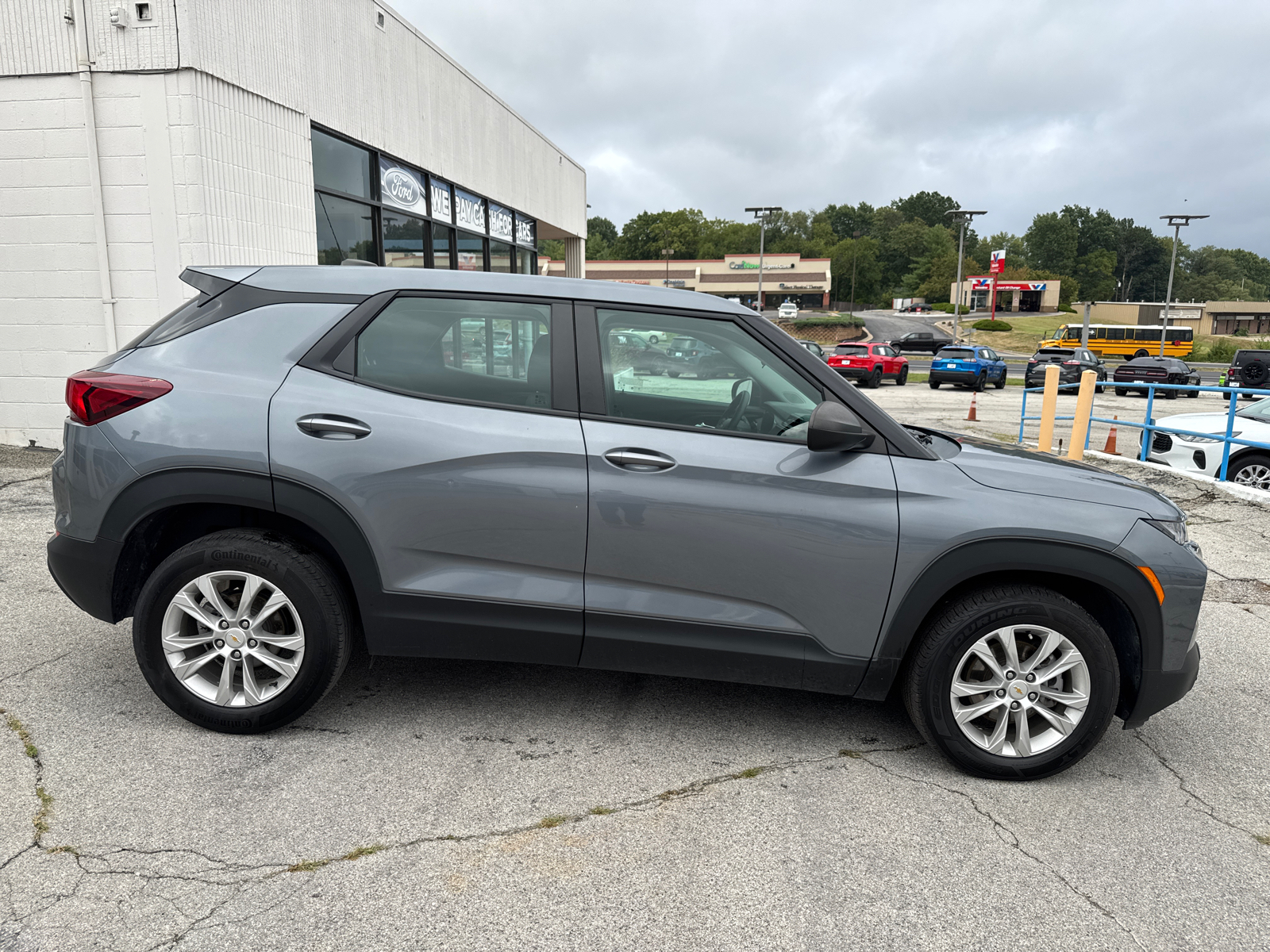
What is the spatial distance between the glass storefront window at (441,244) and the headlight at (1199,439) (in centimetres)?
1036

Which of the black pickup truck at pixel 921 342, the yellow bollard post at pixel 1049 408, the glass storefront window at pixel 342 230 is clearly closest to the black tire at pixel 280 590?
the glass storefront window at pixel 342 230

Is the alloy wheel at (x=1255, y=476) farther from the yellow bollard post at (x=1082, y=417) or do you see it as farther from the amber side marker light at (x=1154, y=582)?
the amber side marker light at (x=1154, y=582)

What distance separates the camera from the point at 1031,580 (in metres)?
3.19

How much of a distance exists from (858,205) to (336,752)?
590 ft

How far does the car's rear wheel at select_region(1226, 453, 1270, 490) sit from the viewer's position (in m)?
8.88

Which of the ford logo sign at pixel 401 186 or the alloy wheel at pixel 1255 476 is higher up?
the ford logo sign at pixel 401 186

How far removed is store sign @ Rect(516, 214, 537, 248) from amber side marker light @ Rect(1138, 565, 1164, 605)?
17573mm

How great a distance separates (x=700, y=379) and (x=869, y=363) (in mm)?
28548

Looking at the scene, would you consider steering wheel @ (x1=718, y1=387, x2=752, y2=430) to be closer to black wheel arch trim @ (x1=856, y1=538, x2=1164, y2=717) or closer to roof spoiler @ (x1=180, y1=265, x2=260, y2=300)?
black wheel arch trim @ (x1=856, y1=538, x2=1164, y2=717)

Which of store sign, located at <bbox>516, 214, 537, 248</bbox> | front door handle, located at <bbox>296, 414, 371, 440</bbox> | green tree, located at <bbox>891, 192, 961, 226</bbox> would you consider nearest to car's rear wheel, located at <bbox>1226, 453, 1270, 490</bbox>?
front door handle, located at <bbox>296, 414, 371, 440</bbox>

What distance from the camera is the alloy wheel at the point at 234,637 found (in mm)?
3195

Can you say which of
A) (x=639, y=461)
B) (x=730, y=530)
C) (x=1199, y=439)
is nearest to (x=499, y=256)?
(x=1199, y=439)

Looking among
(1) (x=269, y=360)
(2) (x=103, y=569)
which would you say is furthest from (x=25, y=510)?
(1) (x=269, y=360)

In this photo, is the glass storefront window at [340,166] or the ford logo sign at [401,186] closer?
the glass storefront window at [340,166]
